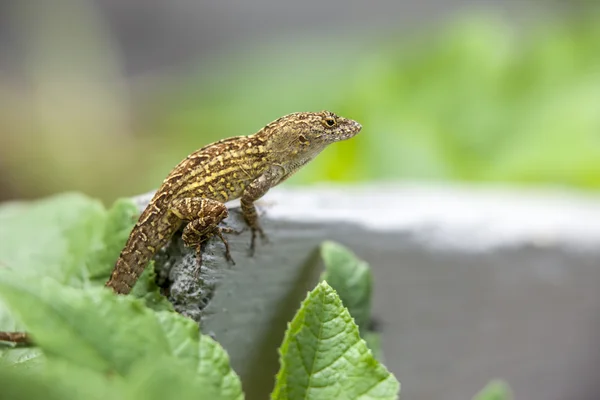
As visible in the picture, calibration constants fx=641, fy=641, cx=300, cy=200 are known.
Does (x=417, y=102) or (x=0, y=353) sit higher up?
(x=417, y=102)

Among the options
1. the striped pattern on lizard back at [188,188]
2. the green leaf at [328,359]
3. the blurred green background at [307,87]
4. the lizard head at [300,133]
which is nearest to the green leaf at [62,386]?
the green leaf at [328,359]

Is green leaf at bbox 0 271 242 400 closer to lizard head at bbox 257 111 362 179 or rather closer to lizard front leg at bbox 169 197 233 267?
lizard front leg at bbox 169 197 233 267

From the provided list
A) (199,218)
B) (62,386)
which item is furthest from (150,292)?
(62,386)

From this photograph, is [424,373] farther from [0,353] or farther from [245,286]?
[0,353]

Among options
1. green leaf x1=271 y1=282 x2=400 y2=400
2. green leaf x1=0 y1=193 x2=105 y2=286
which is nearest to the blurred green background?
green leaf x1=0 y1=193 x2=105 y2=286

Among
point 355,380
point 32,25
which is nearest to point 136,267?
point 355,380

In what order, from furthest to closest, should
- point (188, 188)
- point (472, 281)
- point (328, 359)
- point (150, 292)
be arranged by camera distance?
point (472, 281)
point (188, 188)
point (150, 292)
point (328, 359)

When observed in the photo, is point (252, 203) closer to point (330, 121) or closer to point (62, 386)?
point (330, 121)
